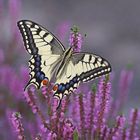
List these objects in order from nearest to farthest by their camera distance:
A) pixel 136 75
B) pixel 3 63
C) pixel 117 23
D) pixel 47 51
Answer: pixel 47 51, pixel 3 63, pixel 136 75, pixel 117 23

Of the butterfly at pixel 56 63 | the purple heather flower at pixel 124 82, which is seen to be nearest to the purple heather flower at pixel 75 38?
the butterfly at pixel 56 63

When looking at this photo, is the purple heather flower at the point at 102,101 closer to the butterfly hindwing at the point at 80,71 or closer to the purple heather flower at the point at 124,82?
the butterfly hindwing at the point at 80,71

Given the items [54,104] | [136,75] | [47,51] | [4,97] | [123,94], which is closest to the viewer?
[54,104]

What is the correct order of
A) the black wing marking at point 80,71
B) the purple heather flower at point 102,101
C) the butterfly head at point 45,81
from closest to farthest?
the purple heather flower at point 102,101 → the black wing marking at point 80,71 → the butterfly head at point 45,81

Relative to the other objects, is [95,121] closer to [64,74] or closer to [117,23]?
[64,74]

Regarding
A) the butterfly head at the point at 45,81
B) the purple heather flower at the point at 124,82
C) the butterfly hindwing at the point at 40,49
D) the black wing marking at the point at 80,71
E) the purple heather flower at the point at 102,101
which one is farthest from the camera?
the purple heather flower at the point at 124,82

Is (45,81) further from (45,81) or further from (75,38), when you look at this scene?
(75,38)

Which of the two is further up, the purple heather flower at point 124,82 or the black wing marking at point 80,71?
the black wing marking at point 80,71

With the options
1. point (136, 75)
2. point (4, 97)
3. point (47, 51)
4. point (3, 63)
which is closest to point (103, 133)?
point (47, 51)
